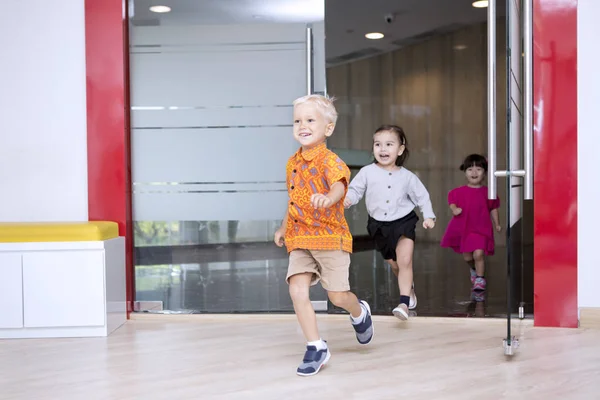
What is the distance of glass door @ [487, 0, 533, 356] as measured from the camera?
3.04 m

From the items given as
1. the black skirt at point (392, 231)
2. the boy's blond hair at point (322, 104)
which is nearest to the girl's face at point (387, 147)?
the black skirt at point (392, 231)

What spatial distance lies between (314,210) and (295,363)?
588 mm

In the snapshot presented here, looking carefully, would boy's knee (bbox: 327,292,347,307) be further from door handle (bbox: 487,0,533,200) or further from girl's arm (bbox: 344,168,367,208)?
girl's arm (bbox: 344,168,367,208)

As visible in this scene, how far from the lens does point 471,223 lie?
5.23m

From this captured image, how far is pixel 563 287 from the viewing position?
11.8 feet

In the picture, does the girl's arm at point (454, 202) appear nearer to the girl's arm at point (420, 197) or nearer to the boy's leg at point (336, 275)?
the girl's arm at point (420, 197)

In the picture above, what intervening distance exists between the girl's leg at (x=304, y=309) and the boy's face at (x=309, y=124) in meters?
0.54

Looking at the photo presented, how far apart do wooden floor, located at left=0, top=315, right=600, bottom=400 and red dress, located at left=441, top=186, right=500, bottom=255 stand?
149cm

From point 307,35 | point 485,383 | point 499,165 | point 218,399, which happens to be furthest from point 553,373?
point 499,165

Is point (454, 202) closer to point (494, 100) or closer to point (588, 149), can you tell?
point (588, 149)

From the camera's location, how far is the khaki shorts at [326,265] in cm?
299

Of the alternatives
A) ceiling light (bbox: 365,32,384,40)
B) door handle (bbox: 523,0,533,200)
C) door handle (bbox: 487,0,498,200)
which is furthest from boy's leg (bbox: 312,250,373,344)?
ceiling light (bbox: 365,32,384,40)

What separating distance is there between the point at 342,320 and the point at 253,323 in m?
0.45

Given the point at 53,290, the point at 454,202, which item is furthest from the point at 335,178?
the point at 454,202
